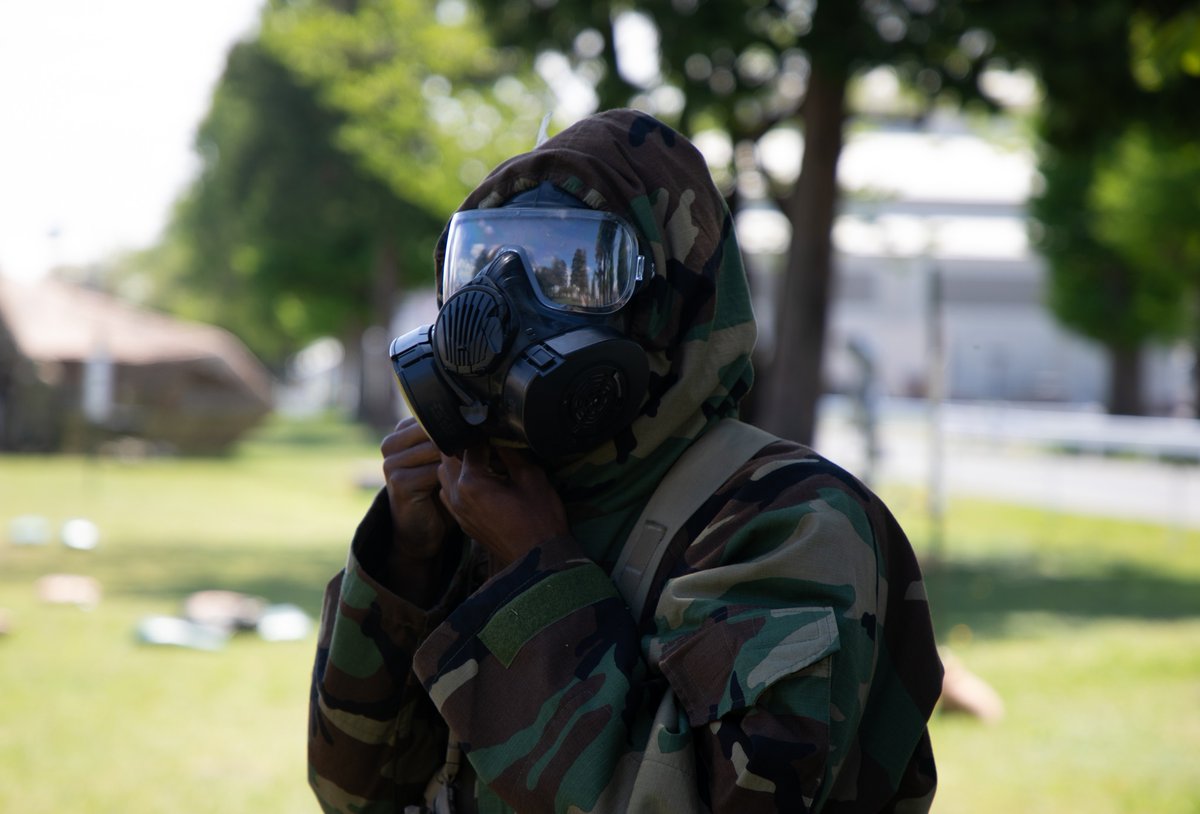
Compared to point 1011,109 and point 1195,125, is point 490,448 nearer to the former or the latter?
point 1011,109

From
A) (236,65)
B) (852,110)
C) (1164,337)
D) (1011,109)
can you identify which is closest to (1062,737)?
(1011,109)

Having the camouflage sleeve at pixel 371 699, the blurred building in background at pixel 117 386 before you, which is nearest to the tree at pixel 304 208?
the blurred building in background at pixel 117 386

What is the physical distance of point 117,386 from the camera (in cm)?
2428

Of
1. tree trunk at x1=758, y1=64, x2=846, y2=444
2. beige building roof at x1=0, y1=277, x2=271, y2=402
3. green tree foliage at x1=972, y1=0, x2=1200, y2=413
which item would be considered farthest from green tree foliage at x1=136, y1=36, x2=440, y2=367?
green tree foliage at x1=972, y1=0, x2=1200, y2=413

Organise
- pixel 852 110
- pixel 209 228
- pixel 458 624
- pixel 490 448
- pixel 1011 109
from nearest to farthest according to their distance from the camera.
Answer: pixel 458 624 → pixel 490 448 → pixel 1011 109 → pixel 852 110 → pixel 209 228

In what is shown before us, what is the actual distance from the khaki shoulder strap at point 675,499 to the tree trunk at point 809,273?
29.1 feet

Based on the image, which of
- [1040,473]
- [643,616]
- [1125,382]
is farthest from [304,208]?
[643,616]

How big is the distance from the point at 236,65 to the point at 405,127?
67.2 ft

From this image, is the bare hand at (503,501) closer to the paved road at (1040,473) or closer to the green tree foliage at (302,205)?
the paved road at (1040,473)

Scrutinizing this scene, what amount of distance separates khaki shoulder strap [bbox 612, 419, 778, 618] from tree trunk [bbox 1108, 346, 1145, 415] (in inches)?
1409

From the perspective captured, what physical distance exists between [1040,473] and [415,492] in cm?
2162

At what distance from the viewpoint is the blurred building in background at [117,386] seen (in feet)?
78.7

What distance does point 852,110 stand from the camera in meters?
12.4

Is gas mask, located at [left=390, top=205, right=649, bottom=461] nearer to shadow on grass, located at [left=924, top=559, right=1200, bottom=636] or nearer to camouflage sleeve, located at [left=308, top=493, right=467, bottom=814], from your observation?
camouflage sleeve, located at [left=308, top=493, right=467, bottom=814]
